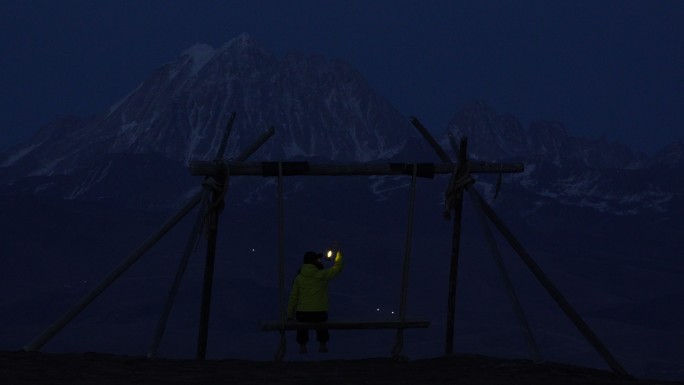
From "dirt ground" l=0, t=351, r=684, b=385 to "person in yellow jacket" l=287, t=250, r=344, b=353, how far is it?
1.51 ft

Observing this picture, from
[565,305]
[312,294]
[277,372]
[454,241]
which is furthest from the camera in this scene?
[454,241]

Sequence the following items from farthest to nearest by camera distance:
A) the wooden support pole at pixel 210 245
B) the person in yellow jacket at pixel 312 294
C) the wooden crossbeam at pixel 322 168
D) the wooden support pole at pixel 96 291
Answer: the wooden crossbeam at pixel 322 168 < the wooden support pole at pixel 210 245 < the person in yellow jacket at pixel 312 294 < the wooden support pole at pixel 96 291

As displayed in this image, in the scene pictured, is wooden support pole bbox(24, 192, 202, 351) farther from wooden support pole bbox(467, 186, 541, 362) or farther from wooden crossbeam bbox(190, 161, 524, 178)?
wooden support pole bbox(467, 186, 541, 362)

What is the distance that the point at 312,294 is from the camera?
37.1ft

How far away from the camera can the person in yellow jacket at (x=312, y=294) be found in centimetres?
1124

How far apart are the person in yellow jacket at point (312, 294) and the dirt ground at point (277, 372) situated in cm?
46

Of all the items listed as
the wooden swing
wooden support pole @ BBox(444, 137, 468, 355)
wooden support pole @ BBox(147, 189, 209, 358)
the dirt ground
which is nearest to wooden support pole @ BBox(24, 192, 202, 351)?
wooden support pole @ BBox(147, 189, 209, 358)

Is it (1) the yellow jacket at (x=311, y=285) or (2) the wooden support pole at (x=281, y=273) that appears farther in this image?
(1) the yellow jacket at (x=311, y=285)

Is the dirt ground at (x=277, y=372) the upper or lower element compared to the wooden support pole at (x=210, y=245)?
lower

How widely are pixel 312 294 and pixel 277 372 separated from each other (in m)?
1.49

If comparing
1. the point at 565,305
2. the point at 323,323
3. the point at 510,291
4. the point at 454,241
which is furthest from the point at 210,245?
the point at 565,305

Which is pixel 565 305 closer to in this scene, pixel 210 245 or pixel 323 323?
pixel 323 323

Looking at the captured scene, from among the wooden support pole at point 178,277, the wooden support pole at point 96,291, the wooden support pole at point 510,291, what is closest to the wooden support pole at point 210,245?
the wooden support pole at point 178,277

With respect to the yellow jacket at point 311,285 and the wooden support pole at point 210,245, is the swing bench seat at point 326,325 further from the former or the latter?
the wooden support pole at point 210,245
